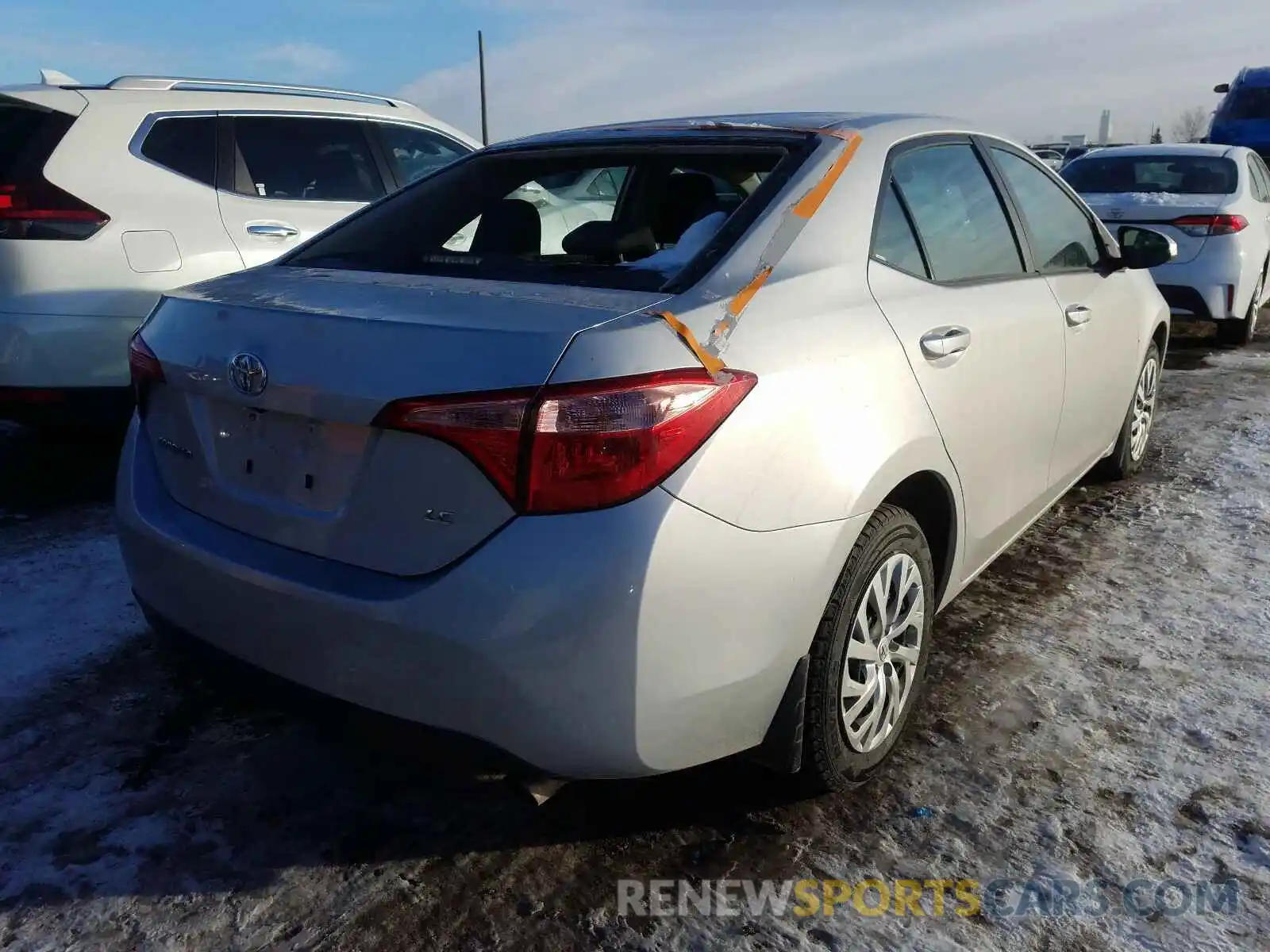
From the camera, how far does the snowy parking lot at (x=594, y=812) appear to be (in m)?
1.98

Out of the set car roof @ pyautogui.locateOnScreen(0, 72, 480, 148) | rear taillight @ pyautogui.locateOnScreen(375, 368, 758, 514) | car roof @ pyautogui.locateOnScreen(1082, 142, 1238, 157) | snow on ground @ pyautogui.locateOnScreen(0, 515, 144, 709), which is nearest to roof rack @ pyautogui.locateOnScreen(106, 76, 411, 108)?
car roof @ pyautogui.locateOnScreen(0, 72, 480, 148)

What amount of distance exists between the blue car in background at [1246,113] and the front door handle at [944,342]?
1585 cm

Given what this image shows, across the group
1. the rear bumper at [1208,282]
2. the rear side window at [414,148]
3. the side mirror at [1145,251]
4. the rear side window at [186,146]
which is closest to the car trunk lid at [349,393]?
the side mirror at [1145,251]

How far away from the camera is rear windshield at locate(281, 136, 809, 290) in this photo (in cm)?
221

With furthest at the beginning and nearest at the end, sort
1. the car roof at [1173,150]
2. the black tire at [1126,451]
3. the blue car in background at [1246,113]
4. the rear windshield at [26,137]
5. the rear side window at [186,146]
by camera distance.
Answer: the blue car in background at [1246,113] → the car roof at [1173,150] → the rear side window at [186,146] → the black tire at [1126,451] → the rear windshield at [26,137]

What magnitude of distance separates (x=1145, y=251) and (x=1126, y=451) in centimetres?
109

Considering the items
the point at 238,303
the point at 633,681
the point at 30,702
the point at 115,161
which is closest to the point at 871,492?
the point at 633,681

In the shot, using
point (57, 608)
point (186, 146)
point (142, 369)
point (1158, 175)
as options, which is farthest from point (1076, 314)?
point (1158, 175)

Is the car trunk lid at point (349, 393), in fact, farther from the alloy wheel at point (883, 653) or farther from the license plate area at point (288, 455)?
the alloy wheel at point (883, 653)

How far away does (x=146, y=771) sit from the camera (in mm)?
2465

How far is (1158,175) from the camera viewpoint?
807 centimetres

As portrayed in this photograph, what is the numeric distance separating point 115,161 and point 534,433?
11.4 ft

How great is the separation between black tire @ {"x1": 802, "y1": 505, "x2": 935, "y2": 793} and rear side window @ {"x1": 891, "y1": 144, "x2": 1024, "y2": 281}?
71cm

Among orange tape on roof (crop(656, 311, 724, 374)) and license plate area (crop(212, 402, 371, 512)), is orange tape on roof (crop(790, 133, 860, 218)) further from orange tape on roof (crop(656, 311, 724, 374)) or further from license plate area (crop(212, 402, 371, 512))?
license plate area (crop(212, 402, 371, 512))
